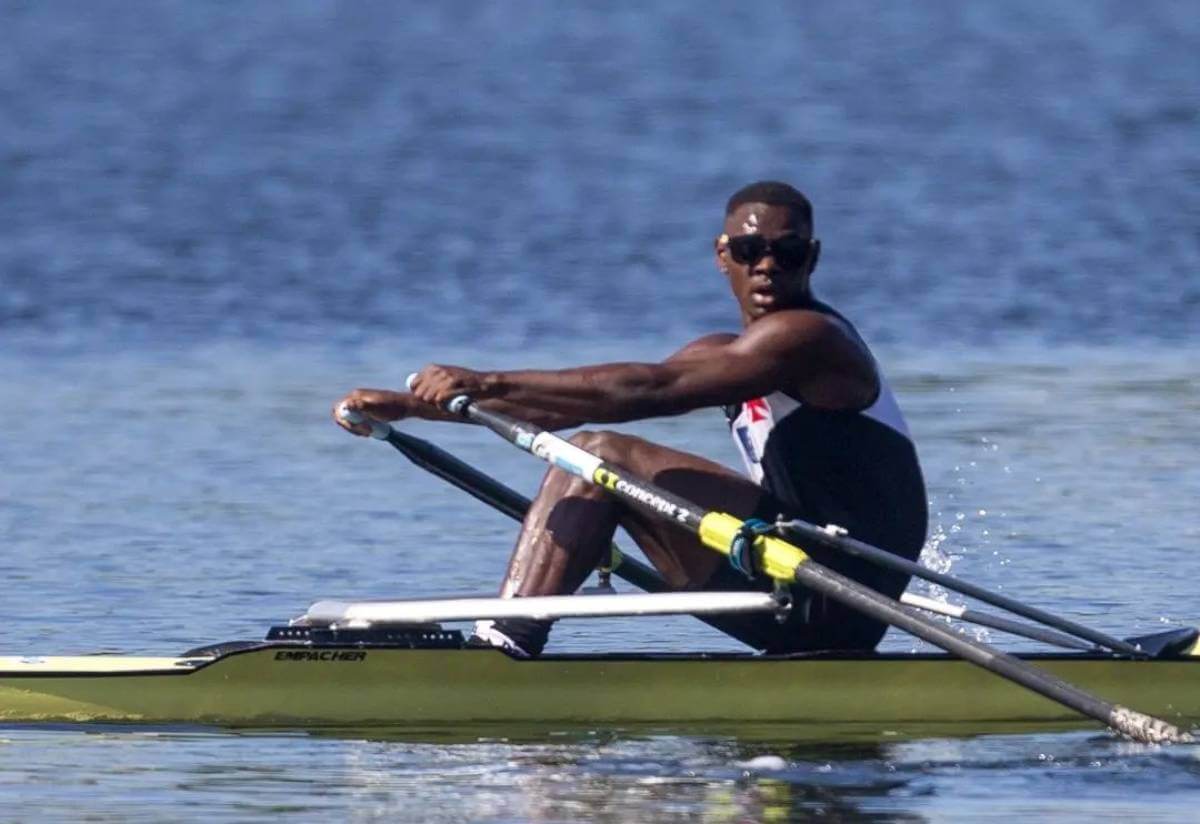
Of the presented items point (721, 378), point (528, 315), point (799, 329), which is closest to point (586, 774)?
point (721, 378)

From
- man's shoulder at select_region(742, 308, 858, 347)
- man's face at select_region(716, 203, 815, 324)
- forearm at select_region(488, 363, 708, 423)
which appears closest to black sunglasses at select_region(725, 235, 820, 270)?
man's face at select_region(716, 203, 815, 324)

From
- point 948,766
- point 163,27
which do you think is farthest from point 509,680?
point 163,27

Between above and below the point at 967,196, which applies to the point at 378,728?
below

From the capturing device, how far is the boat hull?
10.1 m

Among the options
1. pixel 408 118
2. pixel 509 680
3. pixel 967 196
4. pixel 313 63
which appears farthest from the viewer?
pixel 313 63

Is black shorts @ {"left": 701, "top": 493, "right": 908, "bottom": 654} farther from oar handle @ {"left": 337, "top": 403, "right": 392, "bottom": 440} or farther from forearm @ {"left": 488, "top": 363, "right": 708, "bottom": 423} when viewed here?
oar handle @ {"left": 337, "top": 403, "right": 392, "bottom": 440}

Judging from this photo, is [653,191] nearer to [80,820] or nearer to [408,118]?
[408,118]

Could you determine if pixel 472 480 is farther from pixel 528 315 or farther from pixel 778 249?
pixel 528 315

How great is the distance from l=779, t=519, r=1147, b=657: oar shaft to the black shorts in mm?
113

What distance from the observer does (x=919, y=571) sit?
1001 cm

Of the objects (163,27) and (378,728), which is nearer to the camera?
(378,728)

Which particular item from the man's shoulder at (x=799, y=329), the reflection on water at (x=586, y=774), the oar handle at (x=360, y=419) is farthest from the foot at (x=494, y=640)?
the man's shoulder at (x=799, y=329)

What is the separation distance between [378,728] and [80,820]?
1651 millimetres

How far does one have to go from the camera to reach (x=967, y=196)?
30.1 meters
